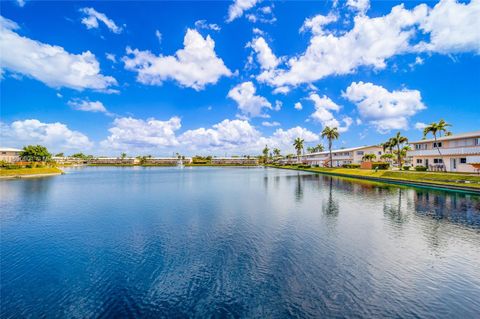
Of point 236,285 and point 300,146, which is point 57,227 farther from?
point 300,146

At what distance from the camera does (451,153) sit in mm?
45688

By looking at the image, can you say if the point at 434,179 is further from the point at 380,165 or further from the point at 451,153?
the point at 380,165

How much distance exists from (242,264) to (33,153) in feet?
415

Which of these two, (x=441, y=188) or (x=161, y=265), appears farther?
(x=441, y=188)

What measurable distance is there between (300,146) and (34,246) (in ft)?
434

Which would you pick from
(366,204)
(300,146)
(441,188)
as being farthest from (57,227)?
(300,146)

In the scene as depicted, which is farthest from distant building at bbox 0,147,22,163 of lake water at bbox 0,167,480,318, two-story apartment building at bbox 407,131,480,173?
two-story apartment building at bbox 407,131,480,173

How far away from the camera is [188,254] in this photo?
13617 millimetres

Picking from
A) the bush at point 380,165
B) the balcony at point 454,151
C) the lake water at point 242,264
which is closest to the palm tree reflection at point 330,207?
the lake water at point 242,264

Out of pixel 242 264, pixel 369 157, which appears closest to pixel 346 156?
pixel 369 157

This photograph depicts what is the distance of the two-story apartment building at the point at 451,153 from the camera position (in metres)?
42.5

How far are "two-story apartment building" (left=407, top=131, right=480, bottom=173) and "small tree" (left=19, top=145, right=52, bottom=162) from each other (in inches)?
5553

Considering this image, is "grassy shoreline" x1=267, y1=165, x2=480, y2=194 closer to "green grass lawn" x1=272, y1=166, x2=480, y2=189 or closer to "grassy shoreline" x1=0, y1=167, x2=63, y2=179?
"green grass lawn" x1=272, y1=166, x2=480, y2=189

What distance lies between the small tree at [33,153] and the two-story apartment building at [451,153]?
141035mm
